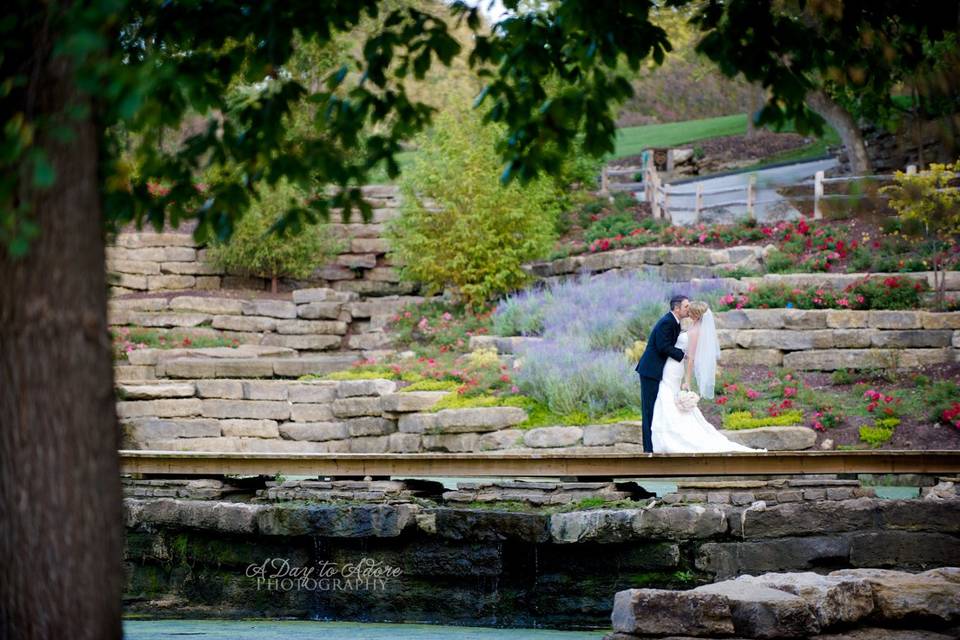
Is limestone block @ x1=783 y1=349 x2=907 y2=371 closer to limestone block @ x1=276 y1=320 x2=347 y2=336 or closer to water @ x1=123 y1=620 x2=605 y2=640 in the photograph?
water @ x1=123 y1=620 x2=605 y2=640

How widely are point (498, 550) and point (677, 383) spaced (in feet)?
10.2

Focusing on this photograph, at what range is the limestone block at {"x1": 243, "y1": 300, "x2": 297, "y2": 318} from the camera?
66.8ft

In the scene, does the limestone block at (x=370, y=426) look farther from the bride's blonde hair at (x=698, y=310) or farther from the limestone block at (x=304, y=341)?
the bride's blonde hair at (x=698, y=310)

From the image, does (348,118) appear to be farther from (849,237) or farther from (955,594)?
(849,237)

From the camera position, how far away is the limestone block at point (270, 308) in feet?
66.8

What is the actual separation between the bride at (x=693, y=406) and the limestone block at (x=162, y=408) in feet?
25.7

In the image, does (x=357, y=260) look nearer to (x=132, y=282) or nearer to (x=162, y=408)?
(x=132, y=282)

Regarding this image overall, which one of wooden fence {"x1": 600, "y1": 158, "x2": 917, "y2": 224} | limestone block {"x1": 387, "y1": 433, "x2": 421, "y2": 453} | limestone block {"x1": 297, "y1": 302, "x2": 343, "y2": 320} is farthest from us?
wooden fence {"x1": 600, "y1": 158, "x2": 917, "y2": 224}

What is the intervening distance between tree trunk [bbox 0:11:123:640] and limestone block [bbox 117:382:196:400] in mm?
12201

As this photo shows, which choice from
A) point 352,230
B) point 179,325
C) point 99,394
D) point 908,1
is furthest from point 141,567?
point 352,230

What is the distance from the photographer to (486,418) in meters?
14.0

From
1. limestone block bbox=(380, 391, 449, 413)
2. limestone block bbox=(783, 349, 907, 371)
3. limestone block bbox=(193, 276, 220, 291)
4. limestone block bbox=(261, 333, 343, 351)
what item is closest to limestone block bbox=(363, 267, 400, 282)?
limestone block bbox=(261, 333, 343, 351)

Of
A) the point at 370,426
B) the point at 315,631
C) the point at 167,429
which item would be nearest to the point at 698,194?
the point at 370,426

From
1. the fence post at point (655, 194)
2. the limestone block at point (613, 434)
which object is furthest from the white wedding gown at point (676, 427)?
the fence post at point (655, 194)
